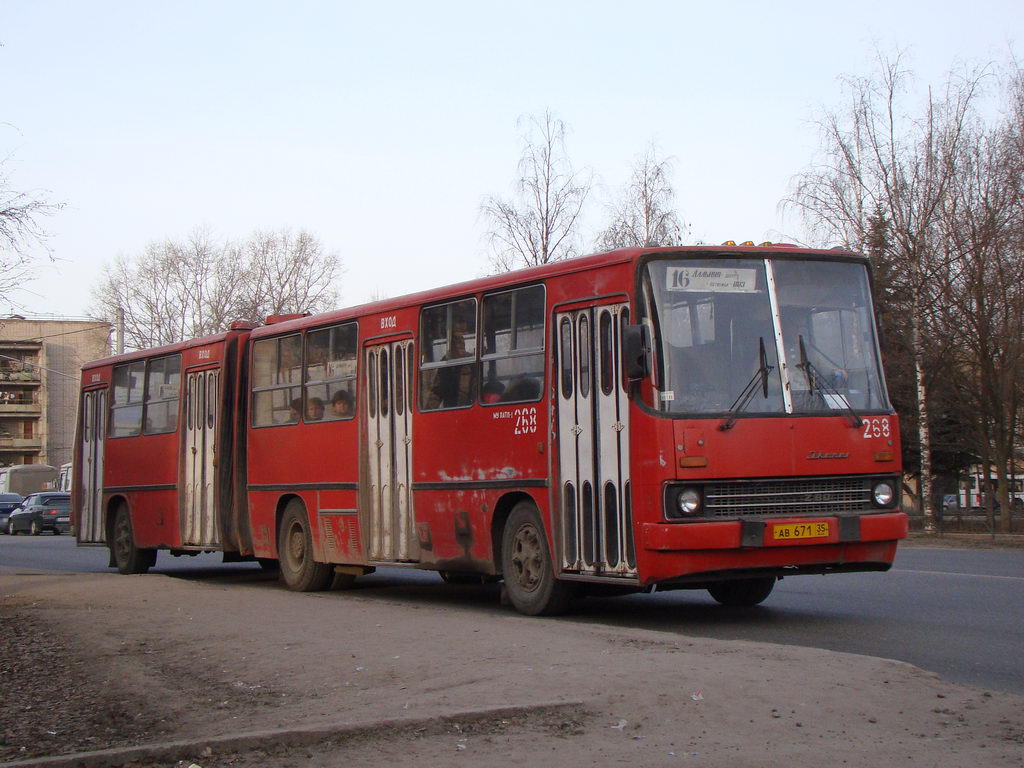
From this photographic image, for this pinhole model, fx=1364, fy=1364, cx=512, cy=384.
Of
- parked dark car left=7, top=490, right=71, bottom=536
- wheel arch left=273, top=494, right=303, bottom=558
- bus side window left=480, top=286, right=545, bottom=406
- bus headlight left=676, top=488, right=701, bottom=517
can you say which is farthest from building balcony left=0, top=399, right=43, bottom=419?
bus headlight left=676, top=488, right=701, bottom=517

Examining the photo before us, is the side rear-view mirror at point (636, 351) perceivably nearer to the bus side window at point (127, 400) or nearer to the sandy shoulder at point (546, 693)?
the sandy shoulder at point (546, 693)

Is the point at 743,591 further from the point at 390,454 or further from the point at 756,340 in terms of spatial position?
the point at 390,454

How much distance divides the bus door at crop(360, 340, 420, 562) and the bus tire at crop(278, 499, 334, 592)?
1534 mm

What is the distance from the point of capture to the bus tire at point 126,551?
20.9 metres

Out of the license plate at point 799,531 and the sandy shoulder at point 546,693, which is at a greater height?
the license plate at point 799,531

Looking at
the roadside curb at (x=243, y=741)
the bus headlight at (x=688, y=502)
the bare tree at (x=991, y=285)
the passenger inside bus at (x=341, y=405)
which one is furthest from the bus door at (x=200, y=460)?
the bare tree at (x=991, y=285)

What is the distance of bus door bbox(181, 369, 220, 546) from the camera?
18531 millimetres

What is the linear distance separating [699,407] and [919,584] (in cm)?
540

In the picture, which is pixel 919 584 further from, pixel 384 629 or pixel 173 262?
pixel 173 262

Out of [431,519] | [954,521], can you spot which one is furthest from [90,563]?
[954,521]

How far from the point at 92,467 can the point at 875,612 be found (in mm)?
14160

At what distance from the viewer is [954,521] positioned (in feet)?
129

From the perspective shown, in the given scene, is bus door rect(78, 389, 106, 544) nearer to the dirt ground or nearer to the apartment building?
the dirt ground

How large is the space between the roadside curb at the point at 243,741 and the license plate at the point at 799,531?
4.43 metres
